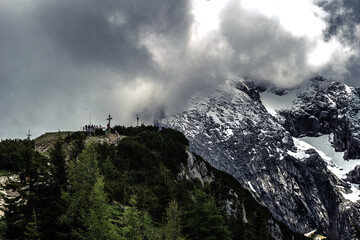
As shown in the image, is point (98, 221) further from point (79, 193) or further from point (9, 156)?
point (9, 156)

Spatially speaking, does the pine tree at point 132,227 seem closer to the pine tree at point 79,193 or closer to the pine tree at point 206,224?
the pine tree at point 79,193

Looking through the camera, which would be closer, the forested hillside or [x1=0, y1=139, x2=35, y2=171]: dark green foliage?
the forested hillside

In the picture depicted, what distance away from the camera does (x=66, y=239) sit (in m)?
18.8

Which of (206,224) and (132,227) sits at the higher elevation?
(206,224)

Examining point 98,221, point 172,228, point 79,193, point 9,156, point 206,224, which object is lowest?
point 172,228

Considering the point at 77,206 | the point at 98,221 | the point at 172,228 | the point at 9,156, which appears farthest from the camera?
the point at 9,156

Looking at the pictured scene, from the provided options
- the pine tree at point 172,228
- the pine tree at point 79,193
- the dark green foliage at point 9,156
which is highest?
the dark green foliage at point 9,156

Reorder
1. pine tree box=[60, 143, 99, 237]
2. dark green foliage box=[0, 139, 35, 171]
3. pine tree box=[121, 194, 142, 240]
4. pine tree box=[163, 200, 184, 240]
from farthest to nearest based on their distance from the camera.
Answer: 1. dark green foliage box=[0, 139, 35, 171]
2. pine tree box=[163, 200, 184, 240]
3. pine tree box=[60, 143, 99, 237]
4. pine tree box=[121, 194, 142, 240]

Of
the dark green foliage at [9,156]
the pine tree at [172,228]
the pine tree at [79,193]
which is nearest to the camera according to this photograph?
the pine tree at [79,193]

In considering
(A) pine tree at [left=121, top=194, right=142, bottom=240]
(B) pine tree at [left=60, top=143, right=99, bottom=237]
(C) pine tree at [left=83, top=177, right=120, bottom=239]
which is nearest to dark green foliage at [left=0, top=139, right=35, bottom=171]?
(B) pine tree at [left=60, top=143, right=99, bottom=237]

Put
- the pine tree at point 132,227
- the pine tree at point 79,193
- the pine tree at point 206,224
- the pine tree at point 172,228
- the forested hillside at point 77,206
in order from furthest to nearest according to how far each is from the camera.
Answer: the pine tree at point 206,224 < the pine tree at point 172,228 < the pine tree at point 79,193 < the pine tree at point 132,227 < the forested hillside at point 77,206

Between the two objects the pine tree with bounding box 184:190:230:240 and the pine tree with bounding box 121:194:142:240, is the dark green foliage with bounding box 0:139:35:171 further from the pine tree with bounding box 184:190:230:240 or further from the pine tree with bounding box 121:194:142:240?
the pine tree with bounding box 184:190:230:240

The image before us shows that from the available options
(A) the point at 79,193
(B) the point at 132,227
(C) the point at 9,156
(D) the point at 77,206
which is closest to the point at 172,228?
(B) the point at 132,227

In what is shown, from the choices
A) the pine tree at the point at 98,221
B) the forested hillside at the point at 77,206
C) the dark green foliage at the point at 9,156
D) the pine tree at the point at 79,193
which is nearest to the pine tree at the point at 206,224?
the forested hillside at the point at 77,206
